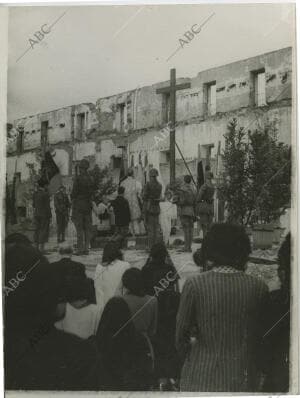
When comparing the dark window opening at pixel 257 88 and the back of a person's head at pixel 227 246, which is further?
the dark window opening at pixel 257 88

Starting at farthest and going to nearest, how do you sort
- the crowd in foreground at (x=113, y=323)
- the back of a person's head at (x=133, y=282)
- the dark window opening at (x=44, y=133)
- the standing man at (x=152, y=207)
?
1. the dark window opening at (x=44, y=133)
2. the standing man at (x=152, y=207)
3. the back of a person's head at (x=133, y=282)
4. the crowd in foreground at (x=113, y=323)

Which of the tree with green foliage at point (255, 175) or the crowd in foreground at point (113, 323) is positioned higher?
the tree with green foliage at point (255, 175)

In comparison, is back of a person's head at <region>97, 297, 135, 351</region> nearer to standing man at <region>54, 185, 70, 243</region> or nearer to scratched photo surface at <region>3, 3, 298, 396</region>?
scratched photo surface at <region>3, 3, 298, 396</region>

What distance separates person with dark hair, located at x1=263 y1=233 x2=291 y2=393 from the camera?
448cm

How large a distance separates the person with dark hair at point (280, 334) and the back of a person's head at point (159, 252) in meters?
0.98

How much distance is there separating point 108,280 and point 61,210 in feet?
2.47

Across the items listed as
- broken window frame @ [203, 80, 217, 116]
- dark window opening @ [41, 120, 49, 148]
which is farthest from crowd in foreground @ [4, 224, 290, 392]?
broken window frame @ [203, 80, 217, 116]

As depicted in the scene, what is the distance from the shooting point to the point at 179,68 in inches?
185

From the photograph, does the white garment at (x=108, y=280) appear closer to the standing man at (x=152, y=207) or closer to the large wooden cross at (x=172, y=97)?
the standing man at (x=152, y=207)

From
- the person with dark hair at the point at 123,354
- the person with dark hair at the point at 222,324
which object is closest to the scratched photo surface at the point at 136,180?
the person with dark hair at the point at 123,354

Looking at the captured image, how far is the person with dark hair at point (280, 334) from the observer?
176 inches

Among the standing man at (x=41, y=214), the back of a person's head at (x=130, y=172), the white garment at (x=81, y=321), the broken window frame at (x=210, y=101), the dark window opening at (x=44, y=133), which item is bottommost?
the white garment at (x=81, y=321)

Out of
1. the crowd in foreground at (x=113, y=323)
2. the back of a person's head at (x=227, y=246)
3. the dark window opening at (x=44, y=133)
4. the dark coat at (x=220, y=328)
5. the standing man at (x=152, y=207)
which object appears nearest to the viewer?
the dark coat at (x=220, y=328)

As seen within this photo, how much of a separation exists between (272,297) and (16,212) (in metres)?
2.34
